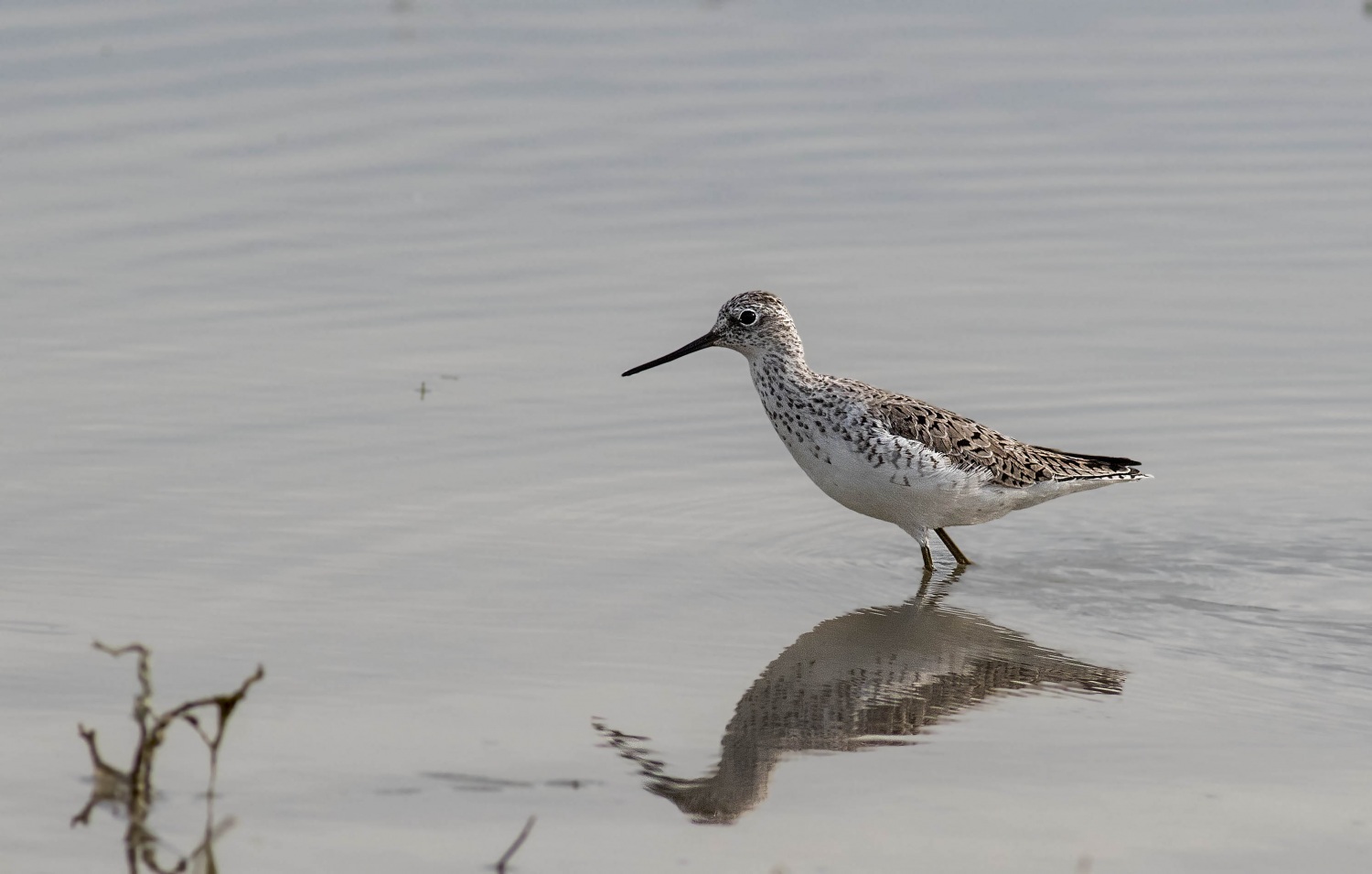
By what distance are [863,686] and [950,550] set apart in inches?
86.4

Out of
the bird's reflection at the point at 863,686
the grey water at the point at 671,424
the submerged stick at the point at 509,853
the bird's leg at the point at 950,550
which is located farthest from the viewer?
the bird's leg at the point at 950,550

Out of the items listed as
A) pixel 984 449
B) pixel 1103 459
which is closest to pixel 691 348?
pixel 984 449

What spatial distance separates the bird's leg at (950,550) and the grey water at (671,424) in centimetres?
16

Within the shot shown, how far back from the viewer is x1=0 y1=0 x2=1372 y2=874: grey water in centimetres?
684

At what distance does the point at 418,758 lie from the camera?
6953 mm

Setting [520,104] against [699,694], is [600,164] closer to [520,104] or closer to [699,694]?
[520,104]

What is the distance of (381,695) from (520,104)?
9084 millimetres

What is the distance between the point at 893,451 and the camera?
9539 millimetres

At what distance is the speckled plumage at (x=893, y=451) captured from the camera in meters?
9.59

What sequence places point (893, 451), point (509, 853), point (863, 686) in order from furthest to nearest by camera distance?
point (893, 451) → point (863, 686) → point (509, 853)

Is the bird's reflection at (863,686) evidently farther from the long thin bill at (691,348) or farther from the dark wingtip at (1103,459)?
the long thin bill at (691,348)

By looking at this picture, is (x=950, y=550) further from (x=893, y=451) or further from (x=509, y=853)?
(x=509, y=853)

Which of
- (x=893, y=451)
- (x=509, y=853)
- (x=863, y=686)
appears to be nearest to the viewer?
(x=509, y=853)

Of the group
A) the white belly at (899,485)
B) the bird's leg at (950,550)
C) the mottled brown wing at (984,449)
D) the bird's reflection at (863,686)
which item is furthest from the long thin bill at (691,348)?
the bird's reflection at (863,686)
